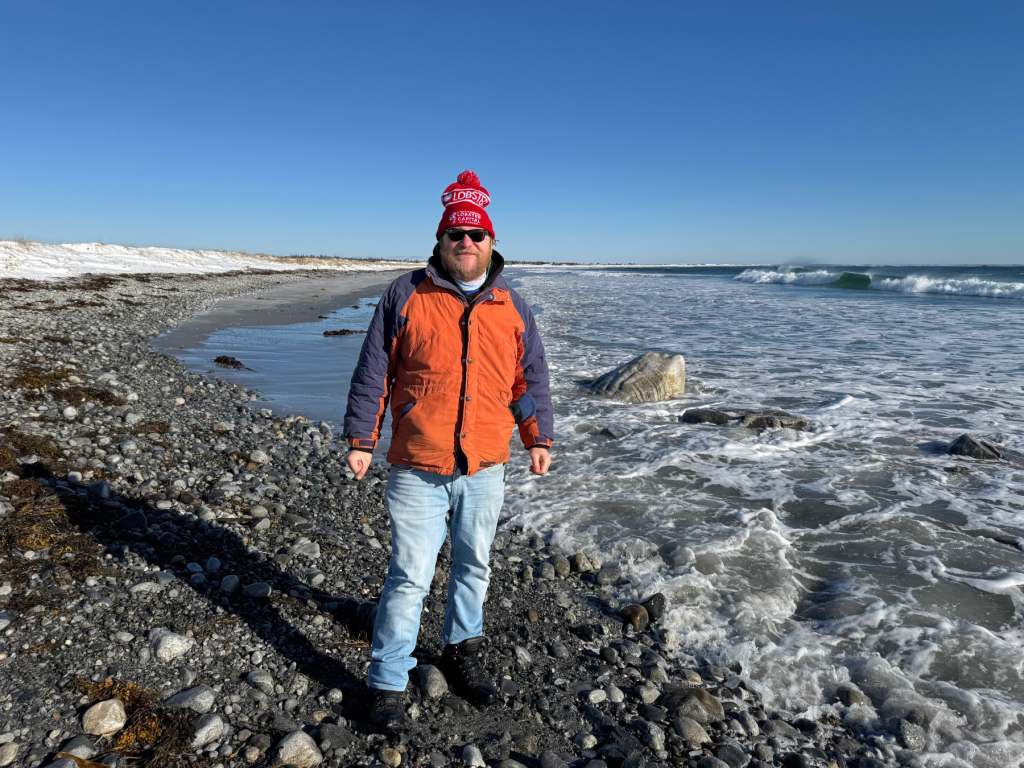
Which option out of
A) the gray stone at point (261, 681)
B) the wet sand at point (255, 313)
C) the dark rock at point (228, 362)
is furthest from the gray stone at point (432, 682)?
the wet sand at point (255, 313)

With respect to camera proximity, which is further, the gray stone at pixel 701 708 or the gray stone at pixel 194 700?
the gray stone at pixel 701 708

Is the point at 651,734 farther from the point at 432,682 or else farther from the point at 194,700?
the point at 194,700

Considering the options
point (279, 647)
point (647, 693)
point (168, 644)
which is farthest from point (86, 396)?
point (647, 693)

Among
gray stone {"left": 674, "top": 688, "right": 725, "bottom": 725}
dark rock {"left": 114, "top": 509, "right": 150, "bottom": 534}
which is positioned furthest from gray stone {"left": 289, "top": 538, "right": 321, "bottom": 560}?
gray stone {"left": 674, "top": 688, "right": 725, "bottom": 725}

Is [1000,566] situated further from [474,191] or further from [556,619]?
[474,191]

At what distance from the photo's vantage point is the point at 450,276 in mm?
3506

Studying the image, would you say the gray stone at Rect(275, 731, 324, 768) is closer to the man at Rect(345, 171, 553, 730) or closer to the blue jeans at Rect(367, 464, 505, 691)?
the man at Rect(345, 171, 553, 730)

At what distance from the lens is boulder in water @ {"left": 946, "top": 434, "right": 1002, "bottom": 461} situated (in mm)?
8609

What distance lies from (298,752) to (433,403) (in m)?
1.97

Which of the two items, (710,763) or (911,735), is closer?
(710,763)

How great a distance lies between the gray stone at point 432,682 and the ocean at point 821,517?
1.92 m

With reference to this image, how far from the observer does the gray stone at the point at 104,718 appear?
3014mm

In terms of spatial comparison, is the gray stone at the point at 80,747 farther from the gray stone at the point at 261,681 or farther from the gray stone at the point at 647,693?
the gray stone at the point at 647,693

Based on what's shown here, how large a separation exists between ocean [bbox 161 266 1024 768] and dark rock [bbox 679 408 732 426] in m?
0.37
